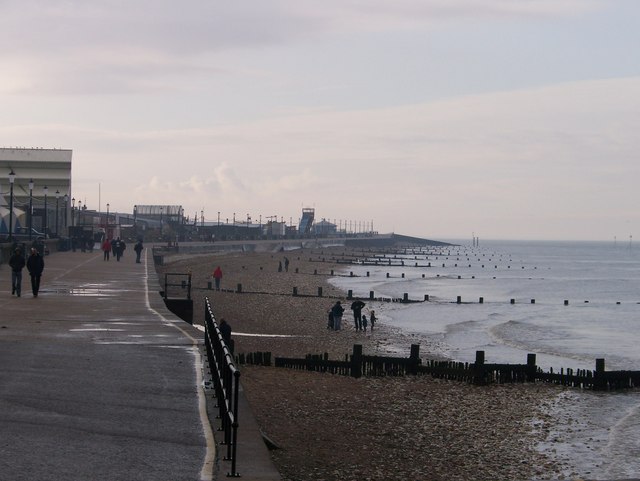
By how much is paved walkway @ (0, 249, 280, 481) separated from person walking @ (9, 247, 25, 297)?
17.2 ft

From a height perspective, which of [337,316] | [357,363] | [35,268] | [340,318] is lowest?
[340,318]

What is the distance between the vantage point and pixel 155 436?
29.6 feet

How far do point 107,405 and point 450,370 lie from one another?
15.7 metres

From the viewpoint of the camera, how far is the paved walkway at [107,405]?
7.98 meters

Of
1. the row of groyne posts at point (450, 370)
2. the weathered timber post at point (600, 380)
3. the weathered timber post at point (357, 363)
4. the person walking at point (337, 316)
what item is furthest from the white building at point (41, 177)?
the weathered timber post at point (600, 380)

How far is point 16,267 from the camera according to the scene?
24.6 meters

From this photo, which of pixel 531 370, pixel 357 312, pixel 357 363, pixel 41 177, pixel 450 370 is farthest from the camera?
pixel 41 177

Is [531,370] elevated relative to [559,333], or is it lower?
elevated

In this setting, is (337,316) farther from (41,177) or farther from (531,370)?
(41,177)

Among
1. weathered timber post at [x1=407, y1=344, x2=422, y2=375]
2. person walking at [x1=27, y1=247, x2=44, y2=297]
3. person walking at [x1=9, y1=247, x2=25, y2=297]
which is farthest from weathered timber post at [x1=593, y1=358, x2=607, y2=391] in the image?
person walking at [x1=9, y1=247, x2=25, y2=297]

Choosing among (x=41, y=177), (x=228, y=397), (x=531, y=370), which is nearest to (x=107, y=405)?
(x=228, y=397)

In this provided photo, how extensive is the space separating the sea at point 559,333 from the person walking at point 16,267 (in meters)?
13.9

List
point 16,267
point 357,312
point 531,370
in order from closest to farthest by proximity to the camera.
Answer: point 16,267 → point 531,370 → point 357,312

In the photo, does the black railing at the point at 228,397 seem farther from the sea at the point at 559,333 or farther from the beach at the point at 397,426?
the sea at the point at 559,333
